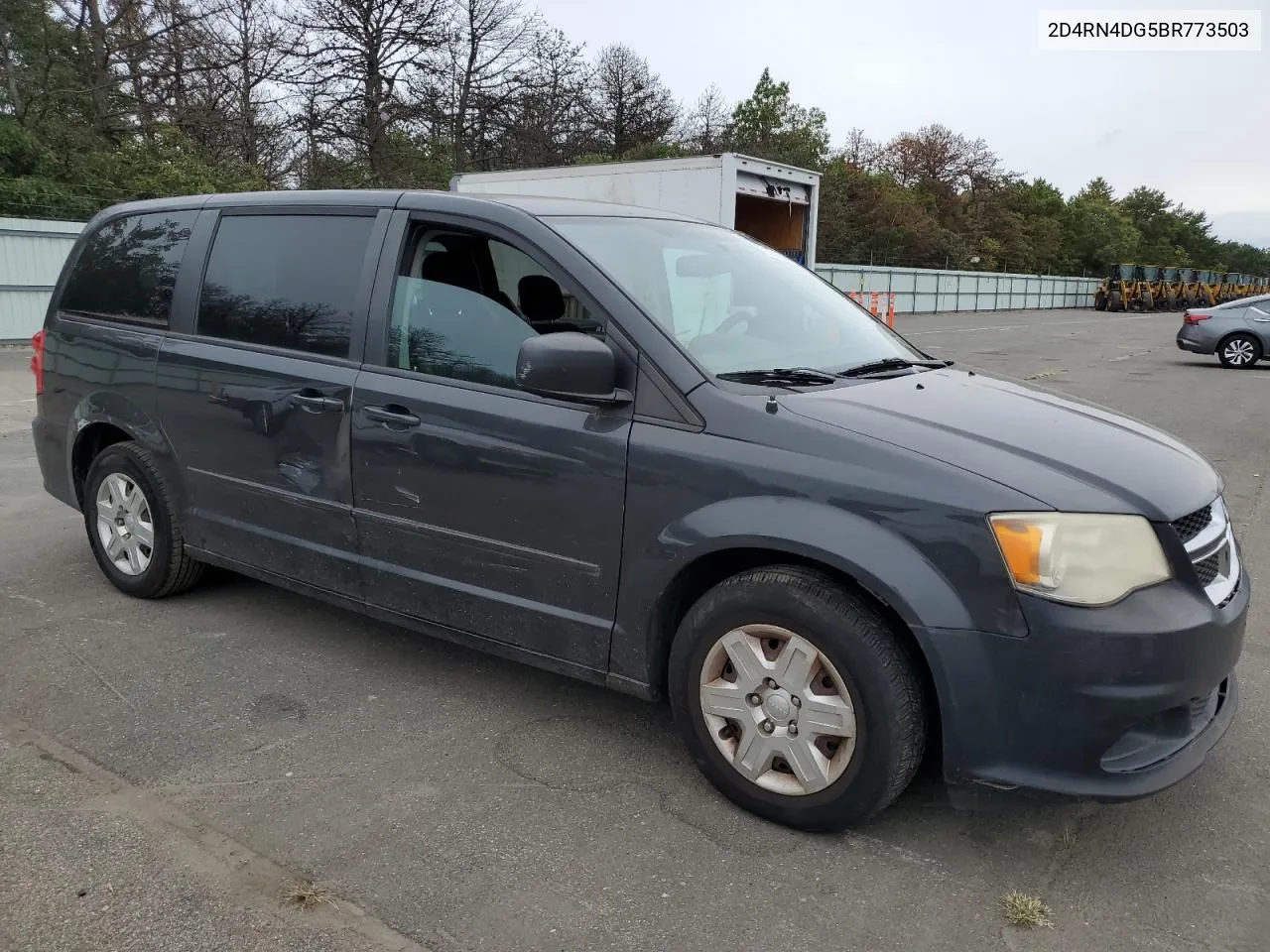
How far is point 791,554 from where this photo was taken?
2.71 metres

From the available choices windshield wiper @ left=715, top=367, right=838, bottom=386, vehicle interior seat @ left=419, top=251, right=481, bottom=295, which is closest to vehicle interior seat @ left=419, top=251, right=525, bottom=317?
vehicle interior seat @ left=419, top=251, right=481, bottom=295

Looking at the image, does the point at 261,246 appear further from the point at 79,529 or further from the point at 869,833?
the point at 869,833

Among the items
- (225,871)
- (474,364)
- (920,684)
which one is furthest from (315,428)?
(920,684)

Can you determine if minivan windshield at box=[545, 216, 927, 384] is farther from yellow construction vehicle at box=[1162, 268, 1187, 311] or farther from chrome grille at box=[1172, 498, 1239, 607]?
yellow construction vehicle at box=[1162, 268, 1187, 311]

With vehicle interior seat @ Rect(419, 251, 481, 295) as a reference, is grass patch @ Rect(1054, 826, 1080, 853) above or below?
below

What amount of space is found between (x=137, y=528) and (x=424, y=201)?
2131 mm

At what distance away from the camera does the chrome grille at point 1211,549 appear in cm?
262

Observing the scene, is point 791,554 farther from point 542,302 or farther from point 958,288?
point 958,288

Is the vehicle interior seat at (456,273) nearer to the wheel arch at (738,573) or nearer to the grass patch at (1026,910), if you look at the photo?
the wheel arch at (738,573)

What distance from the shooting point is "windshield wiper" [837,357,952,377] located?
3.35m

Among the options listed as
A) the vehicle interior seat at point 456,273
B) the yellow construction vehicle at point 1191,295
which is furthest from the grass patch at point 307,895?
the yellow construction vehicle at point 1191,295

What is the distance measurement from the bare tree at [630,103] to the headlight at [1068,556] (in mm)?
44481

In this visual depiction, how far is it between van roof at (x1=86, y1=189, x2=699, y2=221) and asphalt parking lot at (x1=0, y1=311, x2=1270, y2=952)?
175 cm

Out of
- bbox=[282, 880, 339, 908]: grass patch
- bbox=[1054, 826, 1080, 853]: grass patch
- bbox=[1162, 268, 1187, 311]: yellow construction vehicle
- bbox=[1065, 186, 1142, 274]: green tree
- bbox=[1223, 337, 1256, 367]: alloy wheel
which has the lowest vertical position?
bbox=[282, 880, 339, 908]: grass patch
